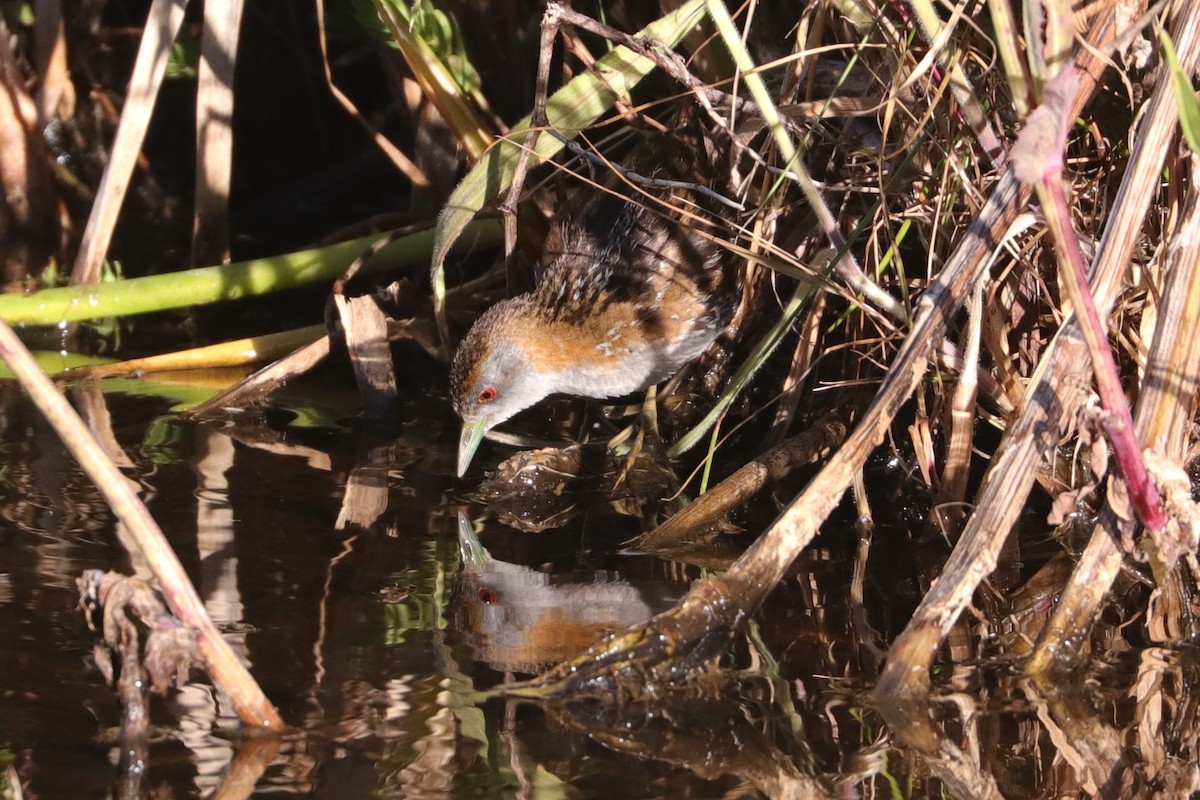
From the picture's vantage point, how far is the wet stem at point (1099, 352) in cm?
213

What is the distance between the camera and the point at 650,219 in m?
4.12

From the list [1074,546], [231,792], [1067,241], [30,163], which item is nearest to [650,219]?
[1074,546]

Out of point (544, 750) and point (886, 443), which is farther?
point (886, 443)

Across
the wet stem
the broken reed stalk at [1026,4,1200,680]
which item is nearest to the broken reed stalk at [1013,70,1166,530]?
the wet stem

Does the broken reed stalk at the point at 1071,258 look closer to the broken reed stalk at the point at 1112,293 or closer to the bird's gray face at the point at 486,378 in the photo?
the broken reed stalk at the point at 1112,293

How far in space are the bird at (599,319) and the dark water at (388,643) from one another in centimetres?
31

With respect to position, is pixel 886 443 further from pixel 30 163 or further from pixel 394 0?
pixel 30 163

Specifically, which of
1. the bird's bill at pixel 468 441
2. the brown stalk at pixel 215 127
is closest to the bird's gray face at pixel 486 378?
the bird's bill at pixel 468 441

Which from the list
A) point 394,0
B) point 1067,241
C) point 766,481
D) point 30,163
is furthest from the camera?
point 30,163

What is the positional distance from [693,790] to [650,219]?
2.22m

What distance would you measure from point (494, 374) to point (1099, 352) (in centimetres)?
214

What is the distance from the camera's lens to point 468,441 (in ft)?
13.3

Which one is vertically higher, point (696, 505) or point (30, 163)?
point (30, 163)

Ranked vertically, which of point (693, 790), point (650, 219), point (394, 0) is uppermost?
point (394, 0)
